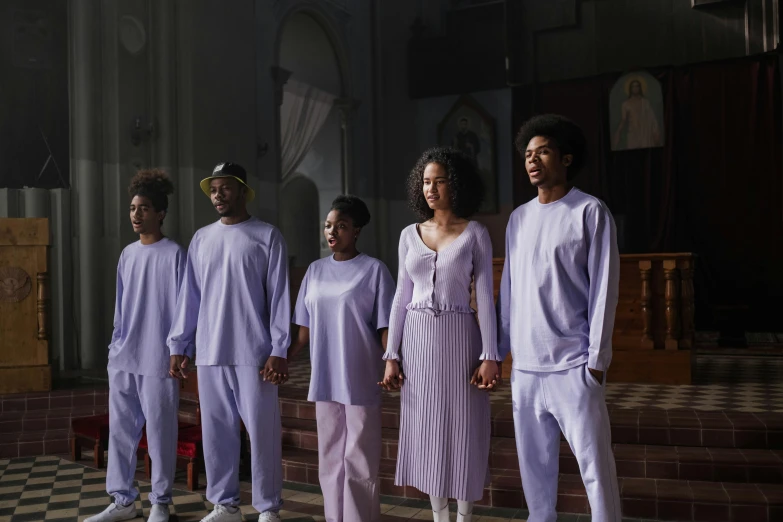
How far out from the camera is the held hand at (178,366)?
359 centimetres

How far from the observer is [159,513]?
362 cm

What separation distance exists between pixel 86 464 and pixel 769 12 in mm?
9981

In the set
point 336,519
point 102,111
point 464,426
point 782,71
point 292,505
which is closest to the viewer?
point 464,426

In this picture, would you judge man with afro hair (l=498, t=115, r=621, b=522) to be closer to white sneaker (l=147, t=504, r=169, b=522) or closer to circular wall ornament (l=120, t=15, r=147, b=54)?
white sneaker (l=147, t=504, r=169, b=522)

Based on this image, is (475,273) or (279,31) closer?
(475,273)

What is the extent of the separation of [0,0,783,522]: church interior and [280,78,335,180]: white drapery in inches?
1.3

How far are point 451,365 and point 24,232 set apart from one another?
4513 millimetres

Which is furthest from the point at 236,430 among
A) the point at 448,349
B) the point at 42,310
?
the point at 42,310

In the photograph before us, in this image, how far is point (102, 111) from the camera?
7562mm

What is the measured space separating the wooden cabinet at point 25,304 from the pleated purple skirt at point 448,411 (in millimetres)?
4245

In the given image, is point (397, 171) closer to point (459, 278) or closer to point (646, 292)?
point (646, 292)

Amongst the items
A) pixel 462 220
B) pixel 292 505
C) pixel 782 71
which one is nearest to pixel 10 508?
pixel 292 505

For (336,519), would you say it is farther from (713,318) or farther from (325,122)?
(325,122)

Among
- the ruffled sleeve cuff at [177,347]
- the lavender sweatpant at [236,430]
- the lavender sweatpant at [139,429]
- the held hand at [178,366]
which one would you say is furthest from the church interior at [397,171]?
the ruffled sleeve cuff at [177,347]
